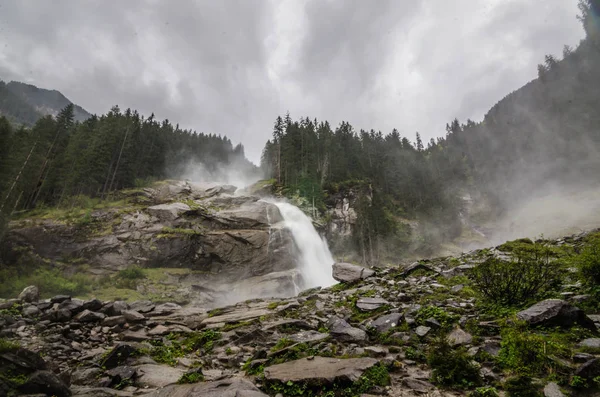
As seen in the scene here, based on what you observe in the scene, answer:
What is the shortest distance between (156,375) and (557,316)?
10420mm

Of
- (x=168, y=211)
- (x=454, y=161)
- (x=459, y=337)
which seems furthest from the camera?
(x=454, y=161)

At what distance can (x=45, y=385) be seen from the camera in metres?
6.04

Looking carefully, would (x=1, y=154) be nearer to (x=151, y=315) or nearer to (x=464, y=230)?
(x=151, y=315)

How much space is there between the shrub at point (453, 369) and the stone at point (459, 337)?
40.1 inches

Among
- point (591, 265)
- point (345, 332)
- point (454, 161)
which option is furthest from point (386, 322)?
point (454, 161)

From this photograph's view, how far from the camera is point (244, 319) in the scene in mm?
13000

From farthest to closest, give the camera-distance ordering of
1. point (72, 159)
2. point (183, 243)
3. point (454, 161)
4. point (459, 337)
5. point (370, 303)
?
point (454, 161) → point (72, 159) → point (183, 243) → point (370, 303) → point (459, 337)

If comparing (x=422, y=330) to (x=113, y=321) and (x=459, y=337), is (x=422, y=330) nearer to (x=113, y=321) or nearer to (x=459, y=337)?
(x=459, y=337)

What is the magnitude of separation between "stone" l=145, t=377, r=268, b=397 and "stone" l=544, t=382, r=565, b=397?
4.83 metres

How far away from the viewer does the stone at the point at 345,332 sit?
8124mm

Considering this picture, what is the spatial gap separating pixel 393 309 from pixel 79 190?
56.7 metres

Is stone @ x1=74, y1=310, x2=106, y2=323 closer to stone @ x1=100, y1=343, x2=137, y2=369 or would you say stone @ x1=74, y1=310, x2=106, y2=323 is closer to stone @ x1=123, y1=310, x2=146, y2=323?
stone @ x1=123, y1=310, x2=146, y2=323

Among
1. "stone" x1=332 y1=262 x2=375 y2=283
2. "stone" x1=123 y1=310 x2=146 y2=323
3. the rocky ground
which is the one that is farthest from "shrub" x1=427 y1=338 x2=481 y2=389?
"stone" x1=123 y1=310 x2=146 y2=323

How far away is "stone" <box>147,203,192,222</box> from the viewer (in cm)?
3999
